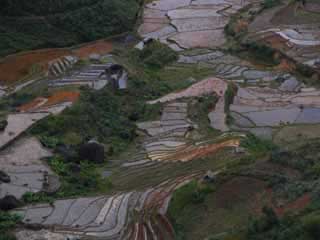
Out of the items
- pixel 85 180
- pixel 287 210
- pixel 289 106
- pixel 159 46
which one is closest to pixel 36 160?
pixel 85 180

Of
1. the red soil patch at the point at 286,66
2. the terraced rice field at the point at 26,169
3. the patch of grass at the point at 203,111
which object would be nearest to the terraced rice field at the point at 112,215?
the terraced rice field at the point at 26,169

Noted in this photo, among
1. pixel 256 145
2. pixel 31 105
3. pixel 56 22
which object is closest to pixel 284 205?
pixel 256 145

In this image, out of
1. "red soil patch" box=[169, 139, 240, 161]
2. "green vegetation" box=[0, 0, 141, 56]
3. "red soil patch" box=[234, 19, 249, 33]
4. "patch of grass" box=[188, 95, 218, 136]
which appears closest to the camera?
"red soil patch" box=[169, 139, 240, 161]

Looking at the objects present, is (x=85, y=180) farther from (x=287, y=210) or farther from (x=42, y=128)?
(x=287, y=210)

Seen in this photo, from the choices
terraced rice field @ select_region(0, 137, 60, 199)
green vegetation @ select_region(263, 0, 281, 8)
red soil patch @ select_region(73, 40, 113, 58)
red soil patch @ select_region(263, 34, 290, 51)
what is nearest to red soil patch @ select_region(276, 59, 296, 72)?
red soil patch @ select_region(263, 34, 290, 51)

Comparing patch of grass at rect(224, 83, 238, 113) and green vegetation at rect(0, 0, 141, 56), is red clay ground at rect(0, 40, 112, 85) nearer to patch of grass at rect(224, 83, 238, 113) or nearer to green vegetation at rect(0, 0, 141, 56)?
green vegetation at rect(0, 0, 141, 56)

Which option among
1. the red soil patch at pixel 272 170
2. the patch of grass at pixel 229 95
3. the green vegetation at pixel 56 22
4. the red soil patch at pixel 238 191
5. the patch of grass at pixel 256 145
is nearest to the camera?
the red soil patch at pixel 238 191

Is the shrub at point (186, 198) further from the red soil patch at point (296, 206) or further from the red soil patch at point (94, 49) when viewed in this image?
the red soil patch at point (94, 49)
